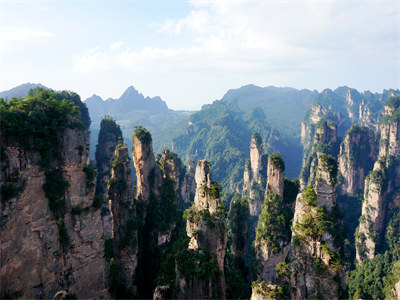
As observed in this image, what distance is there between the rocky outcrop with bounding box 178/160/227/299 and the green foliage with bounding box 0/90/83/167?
40.7ft

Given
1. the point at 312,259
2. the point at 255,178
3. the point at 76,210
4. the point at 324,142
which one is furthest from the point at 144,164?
the point at 324,142

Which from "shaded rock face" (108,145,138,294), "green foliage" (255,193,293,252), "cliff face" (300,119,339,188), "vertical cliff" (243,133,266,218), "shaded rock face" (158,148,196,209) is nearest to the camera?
"shaded rock face" (108,145,138,294)

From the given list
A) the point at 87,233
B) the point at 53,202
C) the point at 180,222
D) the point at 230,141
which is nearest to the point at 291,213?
the point at 180,222

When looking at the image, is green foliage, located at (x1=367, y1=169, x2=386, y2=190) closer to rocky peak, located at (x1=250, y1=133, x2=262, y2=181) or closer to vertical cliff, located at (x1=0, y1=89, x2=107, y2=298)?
rocky peak, located at (x1=250, y1=133, x2=262, y2=181)

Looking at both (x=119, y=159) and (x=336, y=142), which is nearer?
(x=119, y=159)

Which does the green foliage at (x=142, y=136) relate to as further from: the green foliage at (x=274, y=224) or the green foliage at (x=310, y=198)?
the green foliage at (x=310, y=198)

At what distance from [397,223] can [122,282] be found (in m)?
51.0

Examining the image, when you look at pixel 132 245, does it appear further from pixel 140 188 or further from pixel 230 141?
pixel 230 141

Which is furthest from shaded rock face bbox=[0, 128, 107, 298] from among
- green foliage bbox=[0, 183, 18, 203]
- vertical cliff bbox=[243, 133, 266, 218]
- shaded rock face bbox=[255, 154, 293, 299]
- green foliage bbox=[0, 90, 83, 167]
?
vertical cliff bbox=[243, 133, 266, 218]

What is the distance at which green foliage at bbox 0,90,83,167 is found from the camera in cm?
1877

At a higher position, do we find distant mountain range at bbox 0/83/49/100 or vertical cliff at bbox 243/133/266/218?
distant mountain range at bbox 0/83/49/100

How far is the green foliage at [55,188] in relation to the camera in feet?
66.8

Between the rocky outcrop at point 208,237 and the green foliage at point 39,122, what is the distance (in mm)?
12412

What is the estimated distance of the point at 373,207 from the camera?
5209cm
